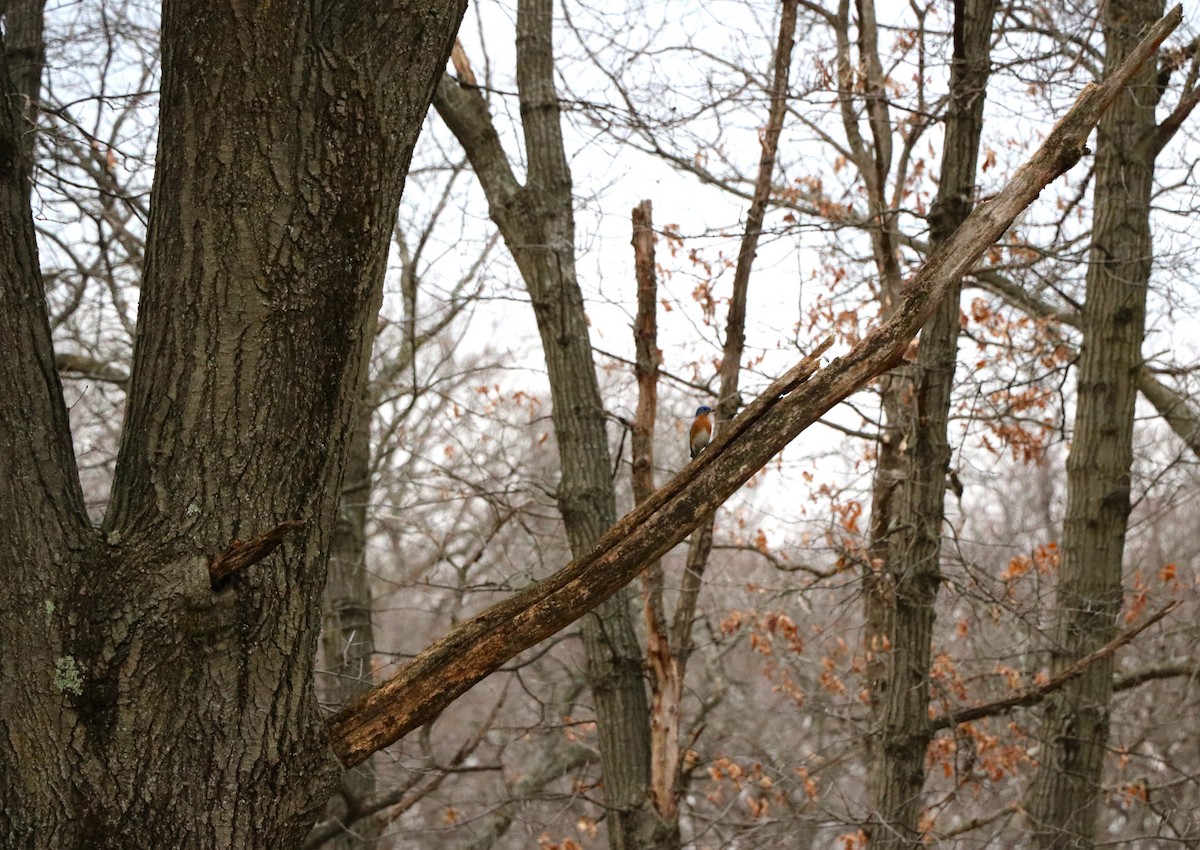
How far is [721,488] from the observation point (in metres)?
2.45

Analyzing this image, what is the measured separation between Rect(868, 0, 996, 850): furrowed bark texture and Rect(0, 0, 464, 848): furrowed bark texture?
3397 mm

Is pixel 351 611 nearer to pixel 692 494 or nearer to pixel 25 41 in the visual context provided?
pixel 25 41

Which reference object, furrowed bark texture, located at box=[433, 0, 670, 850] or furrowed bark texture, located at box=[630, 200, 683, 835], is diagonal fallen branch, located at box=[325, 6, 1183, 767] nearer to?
furrowed bark texture, located at box=[630, 200, 683, 835]

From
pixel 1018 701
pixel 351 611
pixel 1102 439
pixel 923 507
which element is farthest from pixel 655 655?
pixel 351 611

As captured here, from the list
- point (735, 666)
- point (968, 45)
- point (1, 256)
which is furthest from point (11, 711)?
point (735, 666)

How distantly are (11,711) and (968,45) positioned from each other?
4.63 meters

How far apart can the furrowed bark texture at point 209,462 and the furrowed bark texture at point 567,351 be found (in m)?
3.08

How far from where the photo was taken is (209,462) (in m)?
1.96

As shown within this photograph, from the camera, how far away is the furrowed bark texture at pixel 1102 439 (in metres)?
5.75

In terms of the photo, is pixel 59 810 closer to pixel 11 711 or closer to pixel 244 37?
pixel 11 711

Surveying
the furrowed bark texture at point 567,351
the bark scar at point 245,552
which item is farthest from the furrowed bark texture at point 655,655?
the bark scar at point 245,552

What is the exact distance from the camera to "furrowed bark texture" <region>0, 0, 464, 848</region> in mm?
1879

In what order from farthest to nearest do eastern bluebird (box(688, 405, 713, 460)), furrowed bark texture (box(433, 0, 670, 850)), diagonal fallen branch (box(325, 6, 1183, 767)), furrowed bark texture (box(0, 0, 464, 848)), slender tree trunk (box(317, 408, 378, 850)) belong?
slender tree trunk (box(317, 408, 378, 850)) < eastern bluebird (box(688, 405, 713, 460)) < furrowed bark texture (box(433, 0, 670, 850)) < diagonal fallen branch (box(325, 6, 1183, 767)) < furrowed bark texture (box(0, 0, 464, 848))

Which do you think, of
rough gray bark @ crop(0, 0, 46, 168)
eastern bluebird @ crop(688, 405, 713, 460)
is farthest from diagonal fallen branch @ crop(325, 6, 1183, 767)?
rough gray bark @ crop(0, 0, 46, 168)
